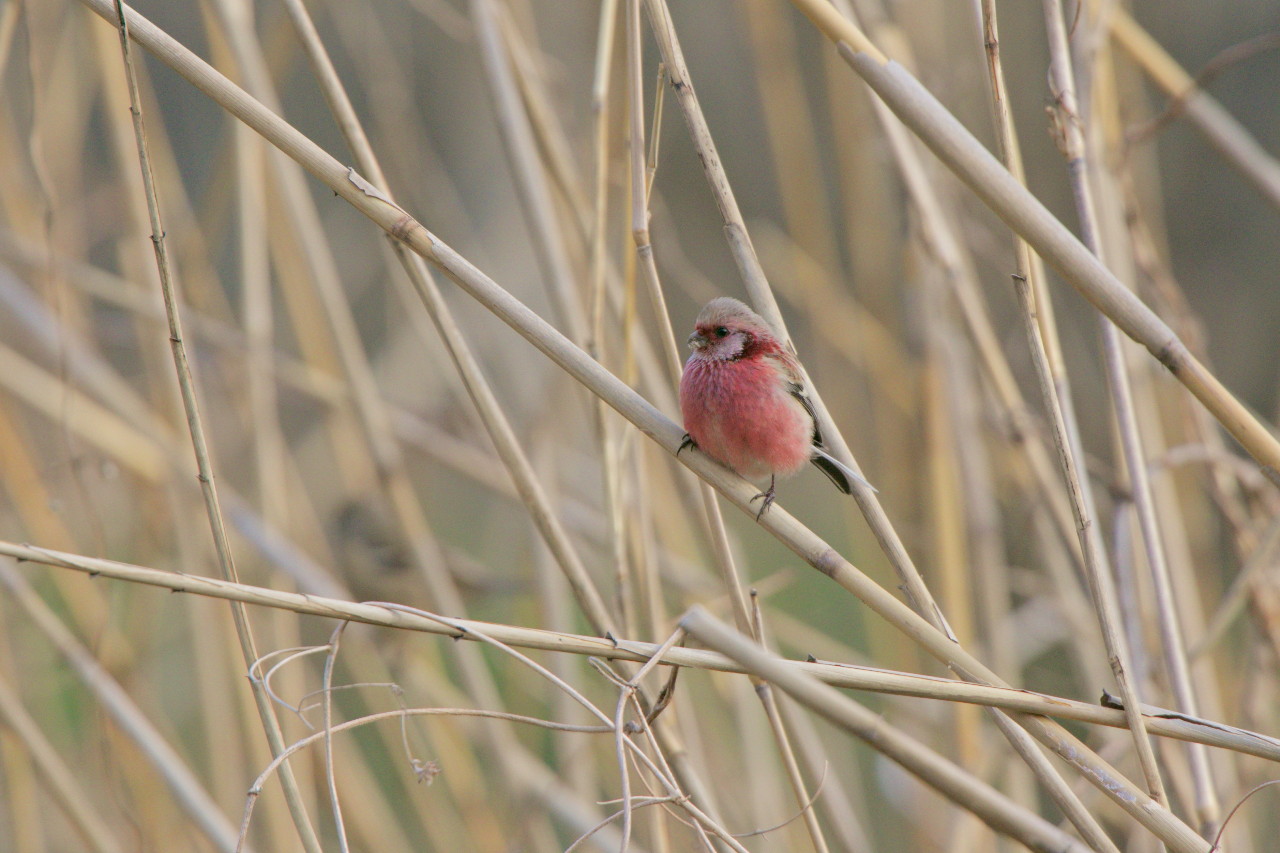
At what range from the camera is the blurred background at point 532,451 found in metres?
2.03

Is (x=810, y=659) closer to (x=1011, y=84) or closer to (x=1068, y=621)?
(x=1068, y=621)

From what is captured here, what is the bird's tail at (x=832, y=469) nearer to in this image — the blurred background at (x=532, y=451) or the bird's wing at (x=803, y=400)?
the bird's wing at (x=803, y=400)

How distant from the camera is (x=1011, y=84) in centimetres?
424

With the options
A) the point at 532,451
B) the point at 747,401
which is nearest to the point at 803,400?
the point at 747,401

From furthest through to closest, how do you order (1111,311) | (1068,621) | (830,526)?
(830,526) < (1068,621) < (1111,311)

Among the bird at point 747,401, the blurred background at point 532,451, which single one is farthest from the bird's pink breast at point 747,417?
the blurred background at point 532,451

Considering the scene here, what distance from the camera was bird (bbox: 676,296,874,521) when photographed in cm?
179

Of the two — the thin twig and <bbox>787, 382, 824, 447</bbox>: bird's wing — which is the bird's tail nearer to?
<bbox>787, 382, 824, 447</bbox>: bird's wing

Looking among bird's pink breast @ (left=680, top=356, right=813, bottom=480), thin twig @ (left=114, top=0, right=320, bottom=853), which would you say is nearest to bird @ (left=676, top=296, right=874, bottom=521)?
bird's pink breast @ (left=680, top=356, right=813, bottom=480)

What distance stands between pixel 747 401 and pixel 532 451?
982 millimetres

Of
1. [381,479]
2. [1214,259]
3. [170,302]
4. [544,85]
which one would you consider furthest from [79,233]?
[1214,259]

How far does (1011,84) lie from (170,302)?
12.7 feet

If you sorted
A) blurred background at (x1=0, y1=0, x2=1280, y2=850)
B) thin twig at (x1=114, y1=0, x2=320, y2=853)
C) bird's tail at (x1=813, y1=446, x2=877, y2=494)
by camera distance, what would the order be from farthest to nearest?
blurred background at (x1=0, y1=0, x2=1280, y2=850) < bird's tail at (x1=813, y1=446, x2=877, y2=494) < thin twig at (x1=114, y1=0, x2=320, y2=853)

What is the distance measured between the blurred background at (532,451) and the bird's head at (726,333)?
0.15 metres
